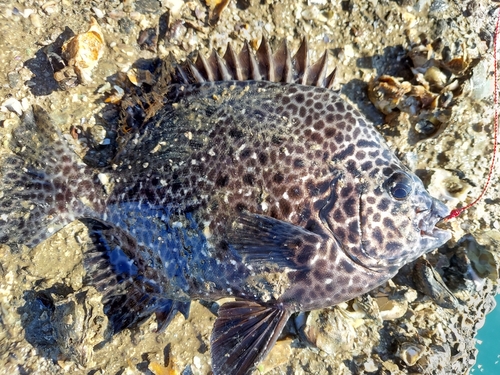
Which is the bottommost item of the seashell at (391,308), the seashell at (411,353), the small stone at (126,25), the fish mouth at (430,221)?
the seashell at (411,353)

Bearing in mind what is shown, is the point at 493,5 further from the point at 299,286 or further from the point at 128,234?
the point at 128,234

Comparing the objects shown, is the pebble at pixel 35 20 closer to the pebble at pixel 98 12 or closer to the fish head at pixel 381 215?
the pebble at pixel 98 12

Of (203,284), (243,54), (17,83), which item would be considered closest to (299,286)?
(203,284)

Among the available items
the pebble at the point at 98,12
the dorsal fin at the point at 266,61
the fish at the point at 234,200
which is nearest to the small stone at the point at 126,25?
the pebble at the point at 98,12

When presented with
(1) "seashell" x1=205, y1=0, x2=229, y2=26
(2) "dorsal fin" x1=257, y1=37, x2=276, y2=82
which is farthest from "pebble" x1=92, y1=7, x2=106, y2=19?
(2) "dorsal fin" x1=257, y1=37, x2=276, y2=82

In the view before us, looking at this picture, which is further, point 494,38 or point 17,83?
point 494,38

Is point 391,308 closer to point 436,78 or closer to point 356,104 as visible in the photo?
point 356,104

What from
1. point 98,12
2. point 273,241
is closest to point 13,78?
point 98,12
